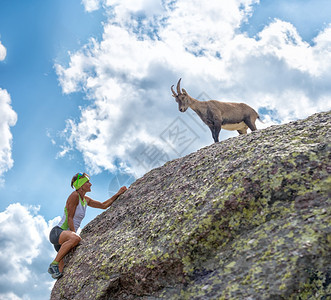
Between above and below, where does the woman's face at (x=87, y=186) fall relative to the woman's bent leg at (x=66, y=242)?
above

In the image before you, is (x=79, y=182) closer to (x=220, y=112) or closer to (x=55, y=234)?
(x=55, y=234)

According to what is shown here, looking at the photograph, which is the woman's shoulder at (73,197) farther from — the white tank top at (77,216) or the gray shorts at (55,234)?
the gray shorts at (55,234)

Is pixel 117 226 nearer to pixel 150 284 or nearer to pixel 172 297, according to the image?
pixel 150 284

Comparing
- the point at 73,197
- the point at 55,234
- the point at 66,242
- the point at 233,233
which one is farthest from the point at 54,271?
the point at 233,233

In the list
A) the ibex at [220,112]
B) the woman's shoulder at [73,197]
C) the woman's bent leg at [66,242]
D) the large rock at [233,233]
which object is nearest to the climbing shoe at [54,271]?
the woman's bent leg at [66,242]

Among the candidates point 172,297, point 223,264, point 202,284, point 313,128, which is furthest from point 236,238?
point 313,128

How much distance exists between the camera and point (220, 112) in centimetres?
1495

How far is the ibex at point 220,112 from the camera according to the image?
14820mm

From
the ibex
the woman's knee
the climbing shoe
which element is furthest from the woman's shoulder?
the ibex

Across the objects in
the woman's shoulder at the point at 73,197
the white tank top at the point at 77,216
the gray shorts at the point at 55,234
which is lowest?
the gray shorts at the point at 55,234

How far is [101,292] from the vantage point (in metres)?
5.36

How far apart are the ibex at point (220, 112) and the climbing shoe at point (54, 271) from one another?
30.3ft

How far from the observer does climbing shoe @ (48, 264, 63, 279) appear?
7.06m

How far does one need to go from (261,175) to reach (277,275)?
162 centimetres
